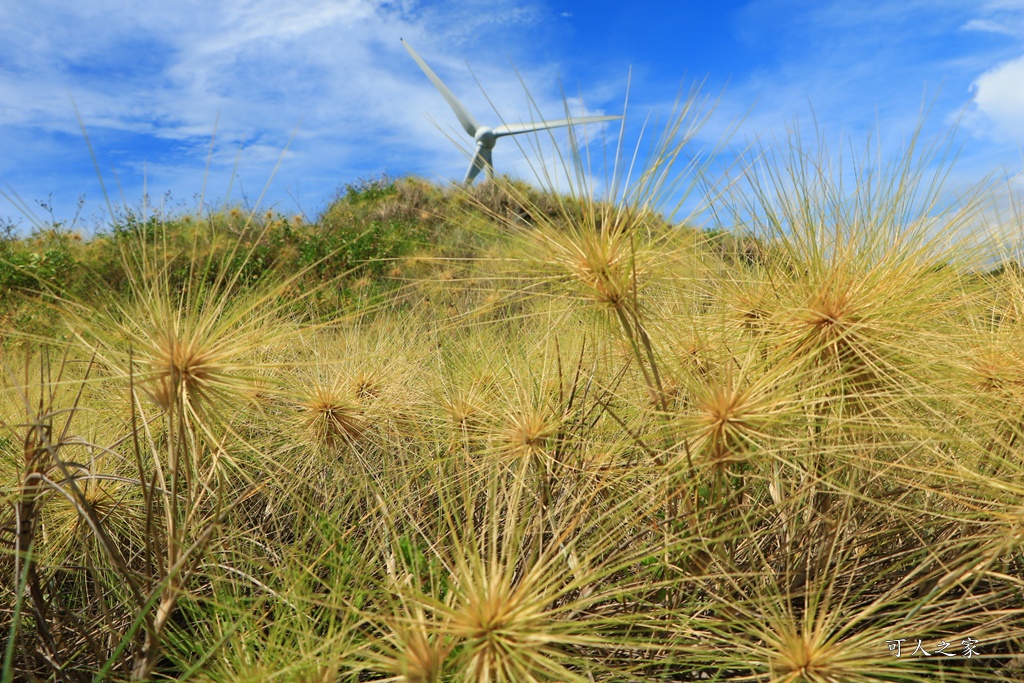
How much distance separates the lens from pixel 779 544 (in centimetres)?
161

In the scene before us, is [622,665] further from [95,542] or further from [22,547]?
[95,542]

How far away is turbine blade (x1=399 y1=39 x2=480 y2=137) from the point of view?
863cm

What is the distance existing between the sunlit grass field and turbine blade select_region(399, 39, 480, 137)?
7.47m

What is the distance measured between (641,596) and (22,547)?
1.35 metres

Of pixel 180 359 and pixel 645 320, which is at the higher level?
pixel 645 320

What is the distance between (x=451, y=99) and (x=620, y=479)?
896cm

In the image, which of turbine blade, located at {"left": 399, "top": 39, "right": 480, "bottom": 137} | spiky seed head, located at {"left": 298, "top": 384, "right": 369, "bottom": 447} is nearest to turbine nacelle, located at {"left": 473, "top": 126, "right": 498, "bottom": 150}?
turbine blade, located at {"left": 399, "top": 39, "right": 480, "bottom": 137}

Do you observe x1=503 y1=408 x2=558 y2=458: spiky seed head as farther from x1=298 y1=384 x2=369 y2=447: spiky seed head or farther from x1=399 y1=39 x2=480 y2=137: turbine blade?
x1=399 y1=39 x2=480 y2=137: turbine blade

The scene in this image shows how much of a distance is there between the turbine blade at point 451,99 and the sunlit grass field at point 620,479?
24.5 feet

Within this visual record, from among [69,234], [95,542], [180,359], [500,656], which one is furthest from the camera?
[69,234]

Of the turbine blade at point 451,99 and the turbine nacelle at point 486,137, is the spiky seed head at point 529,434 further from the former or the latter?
the turbine nacelle at point 486,137

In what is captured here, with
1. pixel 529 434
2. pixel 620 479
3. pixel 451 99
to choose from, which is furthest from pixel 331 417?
pixel 451 99

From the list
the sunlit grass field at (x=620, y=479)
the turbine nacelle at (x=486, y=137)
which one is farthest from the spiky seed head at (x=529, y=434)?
the turbine nacelle at (x=486, y=137)

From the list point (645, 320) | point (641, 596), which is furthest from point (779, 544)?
point (645, 320)
